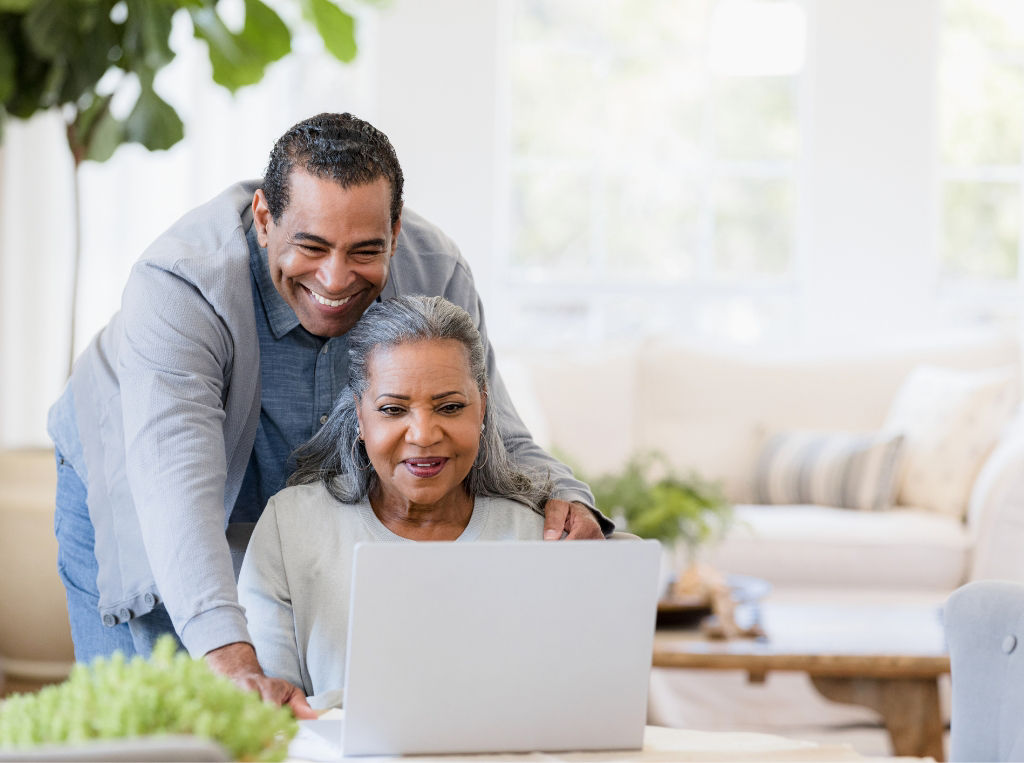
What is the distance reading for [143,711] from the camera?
79 centimetres

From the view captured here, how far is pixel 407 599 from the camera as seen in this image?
1.12 m

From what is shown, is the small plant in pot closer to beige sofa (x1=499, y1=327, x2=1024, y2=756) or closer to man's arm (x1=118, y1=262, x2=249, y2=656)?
beige sofa (x1=499, y1=327, x2=1024, y2=756)

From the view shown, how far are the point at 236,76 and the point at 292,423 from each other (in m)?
1.40

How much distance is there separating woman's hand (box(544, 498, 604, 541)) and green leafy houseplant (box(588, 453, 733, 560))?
1.23 metres

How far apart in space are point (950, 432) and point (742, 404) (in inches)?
27.5

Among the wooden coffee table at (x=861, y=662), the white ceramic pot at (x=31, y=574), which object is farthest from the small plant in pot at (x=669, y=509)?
the white ceramic pot at (x=31, y=574)

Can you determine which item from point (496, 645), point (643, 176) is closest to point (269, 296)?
point (496, 645)

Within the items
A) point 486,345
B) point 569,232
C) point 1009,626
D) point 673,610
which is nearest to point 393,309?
point 486,345

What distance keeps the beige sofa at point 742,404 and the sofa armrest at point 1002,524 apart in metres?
0.05

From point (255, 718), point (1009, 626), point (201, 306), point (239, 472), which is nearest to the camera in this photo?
point (255, 718)

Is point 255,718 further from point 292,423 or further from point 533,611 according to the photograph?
point 292,423

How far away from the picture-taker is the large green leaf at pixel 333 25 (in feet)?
9.84

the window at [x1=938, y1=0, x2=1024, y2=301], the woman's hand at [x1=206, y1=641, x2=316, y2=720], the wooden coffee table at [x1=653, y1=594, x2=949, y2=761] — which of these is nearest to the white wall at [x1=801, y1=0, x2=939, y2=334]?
the window at [x1=938, y1=0, x2=1024, y2=301]

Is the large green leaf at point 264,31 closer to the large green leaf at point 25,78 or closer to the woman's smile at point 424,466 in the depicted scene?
the large green leaf at point 25,78
